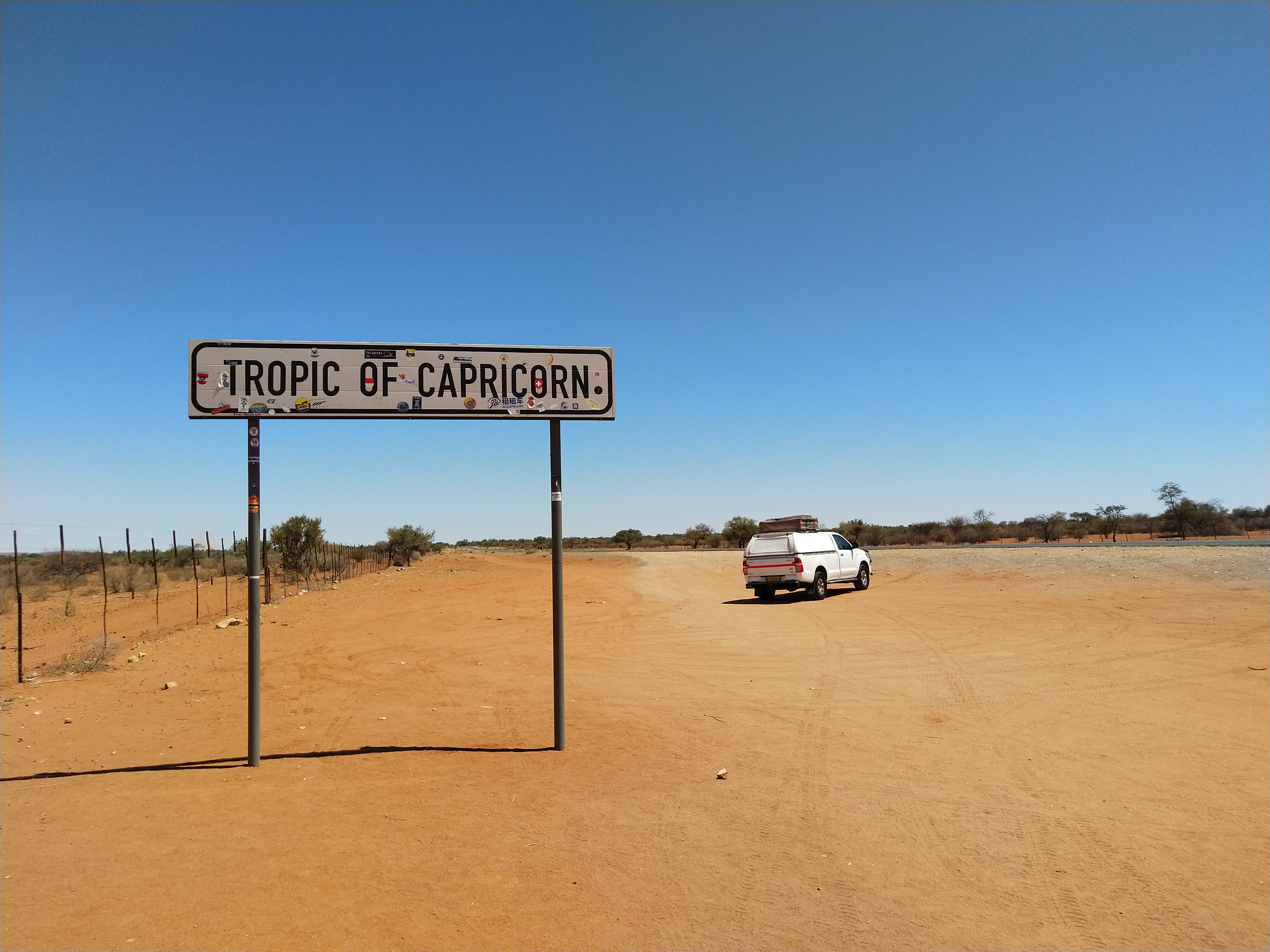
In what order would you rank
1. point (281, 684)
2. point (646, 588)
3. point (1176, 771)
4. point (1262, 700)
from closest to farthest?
point (1176, 771), point (1262, 700), point (281, 684), point (646, 588)

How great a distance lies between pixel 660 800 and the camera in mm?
5988

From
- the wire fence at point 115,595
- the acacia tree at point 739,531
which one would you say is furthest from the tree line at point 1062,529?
the wire fence at point 115,595

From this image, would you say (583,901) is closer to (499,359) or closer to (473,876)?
(473,876)

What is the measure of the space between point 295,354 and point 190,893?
466 centimetres

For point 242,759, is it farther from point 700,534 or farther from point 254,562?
point 700,534

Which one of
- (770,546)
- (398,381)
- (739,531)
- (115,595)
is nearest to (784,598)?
(770,546)

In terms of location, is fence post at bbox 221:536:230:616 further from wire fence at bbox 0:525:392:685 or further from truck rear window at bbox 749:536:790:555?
truck rear window at bbox 749:536:790:555

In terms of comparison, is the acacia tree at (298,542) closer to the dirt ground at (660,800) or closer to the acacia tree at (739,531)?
the dirt ground at (660,800)

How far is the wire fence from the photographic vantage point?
45.2 feet

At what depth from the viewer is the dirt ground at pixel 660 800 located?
4070 mm

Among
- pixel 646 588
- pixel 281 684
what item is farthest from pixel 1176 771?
Answer: pixel 646 588

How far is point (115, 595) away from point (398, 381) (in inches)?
1151

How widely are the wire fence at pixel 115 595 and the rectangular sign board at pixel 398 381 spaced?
7450mm

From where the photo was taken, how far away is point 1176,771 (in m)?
6.58
